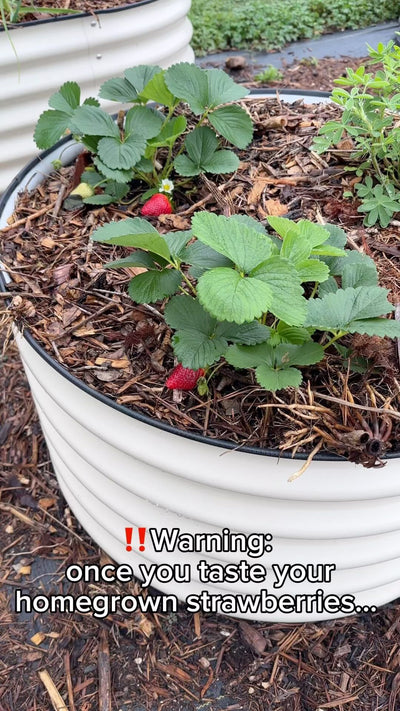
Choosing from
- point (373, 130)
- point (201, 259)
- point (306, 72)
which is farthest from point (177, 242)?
point (306, 72)

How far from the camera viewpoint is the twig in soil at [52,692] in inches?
46.8

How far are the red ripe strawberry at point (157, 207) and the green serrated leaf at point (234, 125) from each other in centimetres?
17

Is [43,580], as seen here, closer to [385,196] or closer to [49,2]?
[385,196]

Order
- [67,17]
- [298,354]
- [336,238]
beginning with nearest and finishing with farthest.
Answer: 1. [298,354]
2. [336,238]
3. [67,17]

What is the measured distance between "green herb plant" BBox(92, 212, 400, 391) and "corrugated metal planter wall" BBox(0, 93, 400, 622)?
12cm

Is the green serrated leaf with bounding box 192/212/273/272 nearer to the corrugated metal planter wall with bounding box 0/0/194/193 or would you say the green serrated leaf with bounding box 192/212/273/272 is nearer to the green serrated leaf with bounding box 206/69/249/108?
the green serrated leaf with bounding box 206/69/249/108

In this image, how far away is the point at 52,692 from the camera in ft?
3.97

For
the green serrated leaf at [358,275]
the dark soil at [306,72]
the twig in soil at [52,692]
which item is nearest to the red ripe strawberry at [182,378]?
the green serrated leaf at [358,275]

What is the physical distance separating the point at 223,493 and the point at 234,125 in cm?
71

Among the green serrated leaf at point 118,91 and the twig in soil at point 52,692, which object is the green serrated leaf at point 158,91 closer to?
the green serrated leaf at point 118,91

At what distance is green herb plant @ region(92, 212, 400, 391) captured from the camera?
73cm

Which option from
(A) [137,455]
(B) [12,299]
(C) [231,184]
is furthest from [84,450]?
(C) [231,184]

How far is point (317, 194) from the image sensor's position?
120 cm

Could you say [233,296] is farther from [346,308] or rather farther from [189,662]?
[189,662]
